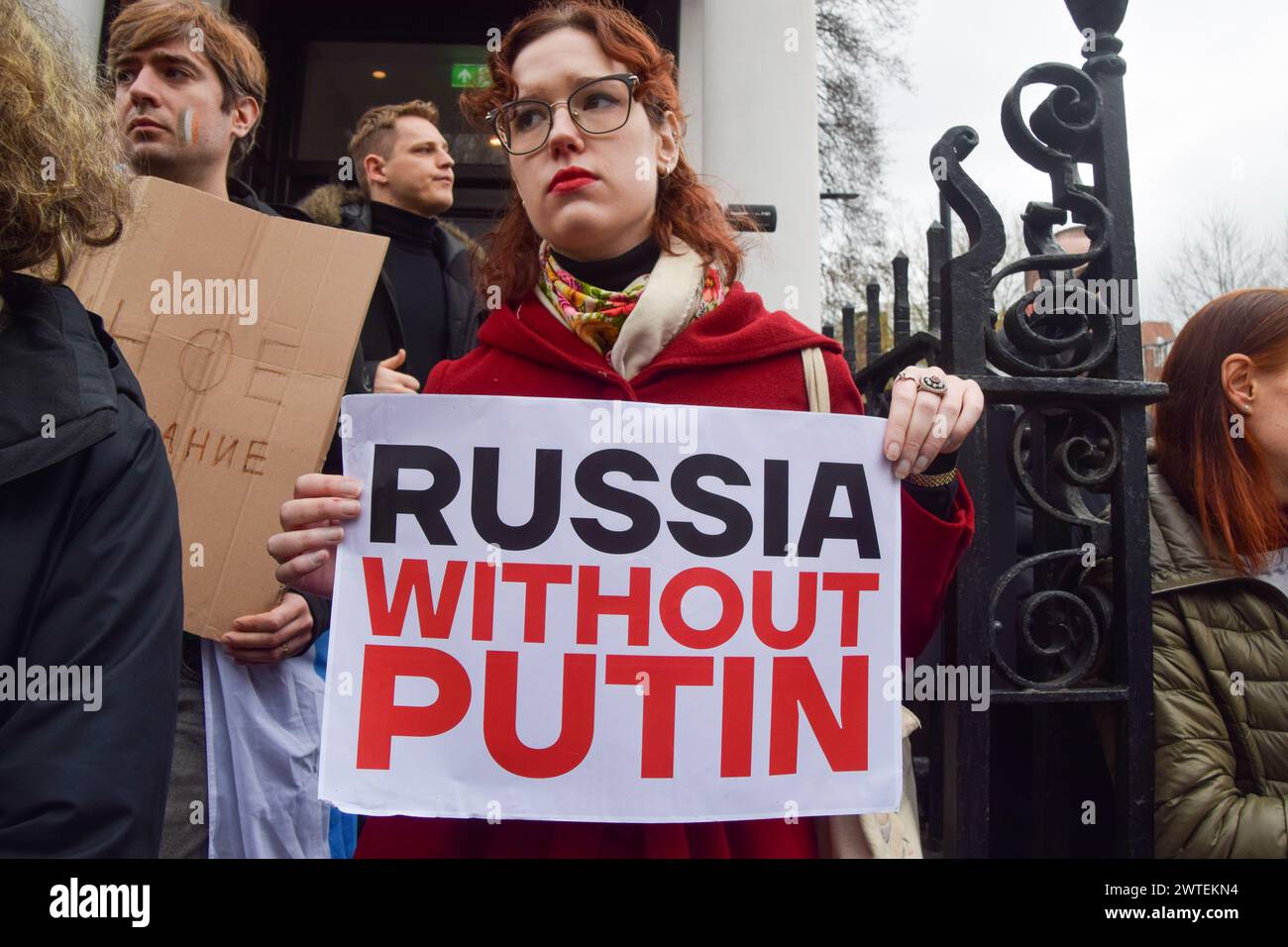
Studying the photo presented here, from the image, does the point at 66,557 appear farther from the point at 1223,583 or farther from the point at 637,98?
the point at 1223,583

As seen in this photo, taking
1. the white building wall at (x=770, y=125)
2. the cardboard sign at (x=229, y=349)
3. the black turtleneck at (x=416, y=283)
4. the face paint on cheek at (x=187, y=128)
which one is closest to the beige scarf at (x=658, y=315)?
the cardboard sign at (x=229, y=349)

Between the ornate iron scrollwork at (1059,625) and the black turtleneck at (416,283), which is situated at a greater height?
the black turtleneck at (416,283)

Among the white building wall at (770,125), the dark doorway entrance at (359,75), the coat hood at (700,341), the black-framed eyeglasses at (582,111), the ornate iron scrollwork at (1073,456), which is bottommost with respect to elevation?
the ornate iron scrollwork at (1073,456)

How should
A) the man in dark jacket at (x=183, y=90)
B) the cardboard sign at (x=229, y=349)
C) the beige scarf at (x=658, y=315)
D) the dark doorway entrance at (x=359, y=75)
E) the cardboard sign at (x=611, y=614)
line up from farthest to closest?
the dark doorway entrance at (x=359, y=75)
the man in dark jacket at (x=183, y=90)
the cardboard sign at (x=229, y=349)
the beige scarf at (x=658, y=315)
the cardboard sign at (x=611, y=614)

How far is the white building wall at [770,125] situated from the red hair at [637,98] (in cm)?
249

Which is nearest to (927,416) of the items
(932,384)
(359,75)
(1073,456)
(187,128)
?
(932,384)

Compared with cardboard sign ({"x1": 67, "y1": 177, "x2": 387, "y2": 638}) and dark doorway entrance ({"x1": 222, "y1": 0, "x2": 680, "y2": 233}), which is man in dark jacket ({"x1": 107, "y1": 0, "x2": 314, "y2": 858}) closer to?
cardboard sign ({"x1": 67, "y1": 177, "x2": 387, "y2": 638})

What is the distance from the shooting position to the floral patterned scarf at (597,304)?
1.64 m

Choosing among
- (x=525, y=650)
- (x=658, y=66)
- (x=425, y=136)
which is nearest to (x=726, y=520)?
(x=525, y=650)

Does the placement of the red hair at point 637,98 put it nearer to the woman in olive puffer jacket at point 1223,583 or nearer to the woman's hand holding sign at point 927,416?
the woman's hand holding sign at point 927,416

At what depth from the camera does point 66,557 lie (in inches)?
44.1

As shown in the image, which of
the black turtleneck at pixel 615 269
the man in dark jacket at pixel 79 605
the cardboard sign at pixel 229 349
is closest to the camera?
the man in dark jacket at pixel 79 605

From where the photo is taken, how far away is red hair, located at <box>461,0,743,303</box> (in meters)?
1.73
